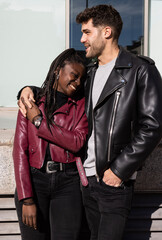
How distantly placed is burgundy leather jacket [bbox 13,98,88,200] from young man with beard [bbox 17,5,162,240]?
13 cm

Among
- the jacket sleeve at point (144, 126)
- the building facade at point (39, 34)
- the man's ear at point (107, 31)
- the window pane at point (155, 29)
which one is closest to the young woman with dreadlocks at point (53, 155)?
the man's ear at point (107, 31)

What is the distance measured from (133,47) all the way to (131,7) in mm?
600

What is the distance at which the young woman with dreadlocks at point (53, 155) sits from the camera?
7.65 ft

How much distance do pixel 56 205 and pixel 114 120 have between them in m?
0.82

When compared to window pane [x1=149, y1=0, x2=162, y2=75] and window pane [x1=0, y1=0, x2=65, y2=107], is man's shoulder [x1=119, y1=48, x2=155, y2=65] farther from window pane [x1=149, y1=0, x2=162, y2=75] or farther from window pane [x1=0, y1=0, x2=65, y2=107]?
window pane [x1=149, y1=0, x2=162, y2=75]

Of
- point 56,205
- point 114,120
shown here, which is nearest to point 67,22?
A: point 114,120

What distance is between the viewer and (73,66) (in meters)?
2.38

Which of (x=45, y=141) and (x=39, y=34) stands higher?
(x=39, y=34)

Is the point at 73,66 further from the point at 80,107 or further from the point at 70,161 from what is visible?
Answer: the point at 70,161

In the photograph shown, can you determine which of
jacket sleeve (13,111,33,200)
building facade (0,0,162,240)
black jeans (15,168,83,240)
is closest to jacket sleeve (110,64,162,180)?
black jeans (15,168,83,240)

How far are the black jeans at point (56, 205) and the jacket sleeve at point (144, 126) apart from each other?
1.42ft

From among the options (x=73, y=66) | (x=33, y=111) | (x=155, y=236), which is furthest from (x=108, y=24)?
(x=155, y=236)

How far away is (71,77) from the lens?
2.36 metres

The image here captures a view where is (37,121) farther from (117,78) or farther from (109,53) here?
(109,53)
